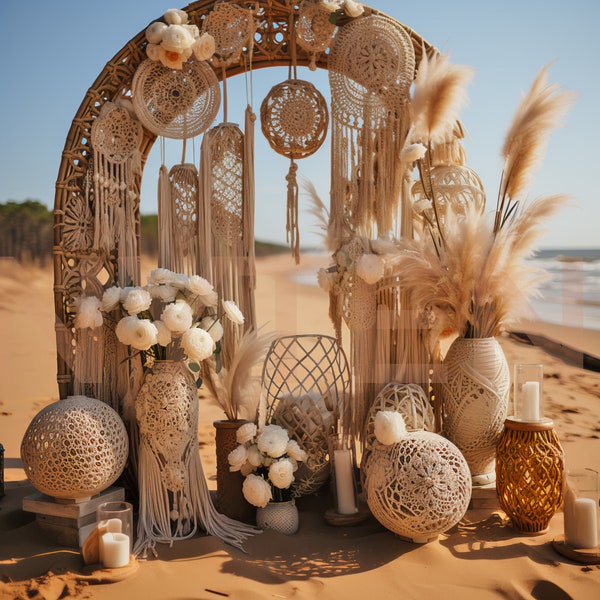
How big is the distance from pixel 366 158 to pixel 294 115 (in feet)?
1.53

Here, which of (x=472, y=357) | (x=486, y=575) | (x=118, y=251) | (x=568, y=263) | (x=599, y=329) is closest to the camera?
(x=486, y=575)

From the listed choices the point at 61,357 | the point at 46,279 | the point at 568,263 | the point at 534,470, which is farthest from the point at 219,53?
the point at 568,263

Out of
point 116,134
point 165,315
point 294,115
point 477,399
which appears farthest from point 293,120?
point 477,399

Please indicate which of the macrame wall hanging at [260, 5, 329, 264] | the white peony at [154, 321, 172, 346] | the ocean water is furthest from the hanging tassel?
the ocean water

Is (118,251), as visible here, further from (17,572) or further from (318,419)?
(17,572)

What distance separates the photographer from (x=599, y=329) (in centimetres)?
920

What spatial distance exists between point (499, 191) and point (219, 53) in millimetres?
1520

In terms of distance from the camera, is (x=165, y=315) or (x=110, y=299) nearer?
(x=165, y=315)

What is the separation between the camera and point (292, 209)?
3.17m

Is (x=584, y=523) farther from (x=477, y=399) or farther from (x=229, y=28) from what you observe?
(x=229, y=28)

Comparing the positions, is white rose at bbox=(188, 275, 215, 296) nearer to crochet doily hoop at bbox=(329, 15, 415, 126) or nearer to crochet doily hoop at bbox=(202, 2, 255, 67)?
crochet doily hoop at bbox=(329, 15, 415, 126)

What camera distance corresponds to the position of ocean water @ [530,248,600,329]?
32.6ft

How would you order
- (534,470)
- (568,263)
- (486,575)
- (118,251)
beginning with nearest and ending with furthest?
1. (486,575)
2. (534,470)
3. (118,251)
4. (568,263)

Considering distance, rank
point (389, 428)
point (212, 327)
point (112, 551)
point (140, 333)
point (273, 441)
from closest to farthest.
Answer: point (112, 551) → point (389, 428) → point (140, 333) → point (273, 441) → point (212, 327)
